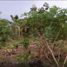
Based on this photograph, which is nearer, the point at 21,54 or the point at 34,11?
the point at 34,11

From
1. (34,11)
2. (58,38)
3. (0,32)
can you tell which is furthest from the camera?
(0,32)

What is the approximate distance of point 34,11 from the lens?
13945 mm

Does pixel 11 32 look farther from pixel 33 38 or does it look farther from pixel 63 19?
pixel 63 19

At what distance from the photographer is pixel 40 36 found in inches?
572

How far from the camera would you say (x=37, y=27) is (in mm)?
14250

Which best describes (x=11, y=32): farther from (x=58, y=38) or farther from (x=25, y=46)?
(x=58, y=38)

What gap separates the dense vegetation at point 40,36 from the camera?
45.5 ft

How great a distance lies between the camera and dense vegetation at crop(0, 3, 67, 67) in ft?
45.5

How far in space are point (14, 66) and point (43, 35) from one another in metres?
2.33

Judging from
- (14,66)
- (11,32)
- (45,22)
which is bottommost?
(14,66)

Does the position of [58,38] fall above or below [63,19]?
below

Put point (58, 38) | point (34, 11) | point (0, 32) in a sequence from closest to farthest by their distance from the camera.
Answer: point (34, 11), point (58, 38), point (0, 32)

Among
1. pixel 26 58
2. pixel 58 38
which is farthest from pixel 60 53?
pixel 26 58

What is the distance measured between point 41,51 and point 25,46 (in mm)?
1117
